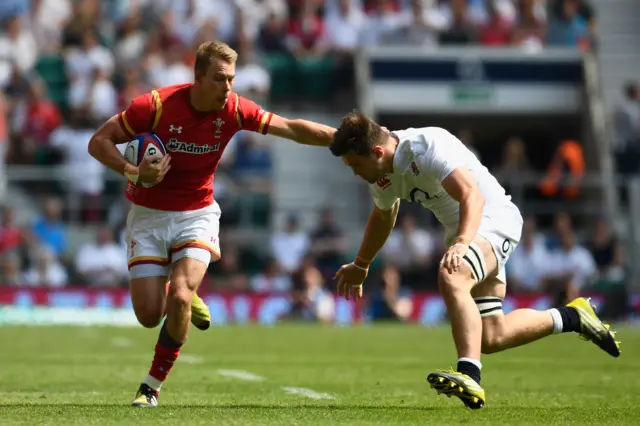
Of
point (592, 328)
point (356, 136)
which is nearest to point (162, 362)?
point (356, 136)

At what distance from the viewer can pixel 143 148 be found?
27.9 feet

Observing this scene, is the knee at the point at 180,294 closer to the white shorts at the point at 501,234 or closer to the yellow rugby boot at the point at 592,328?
the white shorts at the point at 501,234

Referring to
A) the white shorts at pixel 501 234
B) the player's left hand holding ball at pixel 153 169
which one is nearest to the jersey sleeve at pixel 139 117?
the player's left hand holding ball at pixel 153 169

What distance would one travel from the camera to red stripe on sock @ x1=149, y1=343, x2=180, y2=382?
8.47 m

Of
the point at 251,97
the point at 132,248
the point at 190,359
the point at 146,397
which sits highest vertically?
the point at 132,248

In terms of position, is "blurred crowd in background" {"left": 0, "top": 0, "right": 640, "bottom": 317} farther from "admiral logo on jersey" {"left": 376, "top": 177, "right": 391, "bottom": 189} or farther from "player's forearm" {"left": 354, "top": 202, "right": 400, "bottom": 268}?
"admiral logo on jersey" {"left": 376, "top": 177, "right": 391, "bottom": 189}

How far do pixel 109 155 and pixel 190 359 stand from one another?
17.9 feet

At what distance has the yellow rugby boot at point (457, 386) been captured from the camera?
736cm

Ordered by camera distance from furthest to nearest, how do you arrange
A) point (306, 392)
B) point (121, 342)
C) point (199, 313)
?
point (121, 342)
point (306, 392)
point (199, 313)

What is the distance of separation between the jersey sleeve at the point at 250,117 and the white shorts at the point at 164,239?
69cm

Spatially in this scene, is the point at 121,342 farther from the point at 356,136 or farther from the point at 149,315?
the point at 356,136

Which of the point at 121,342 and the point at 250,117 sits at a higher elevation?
the point at 250,117

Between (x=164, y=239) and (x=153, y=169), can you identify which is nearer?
(x=153, y=169)

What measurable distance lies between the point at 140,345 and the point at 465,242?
8534 millimetres
